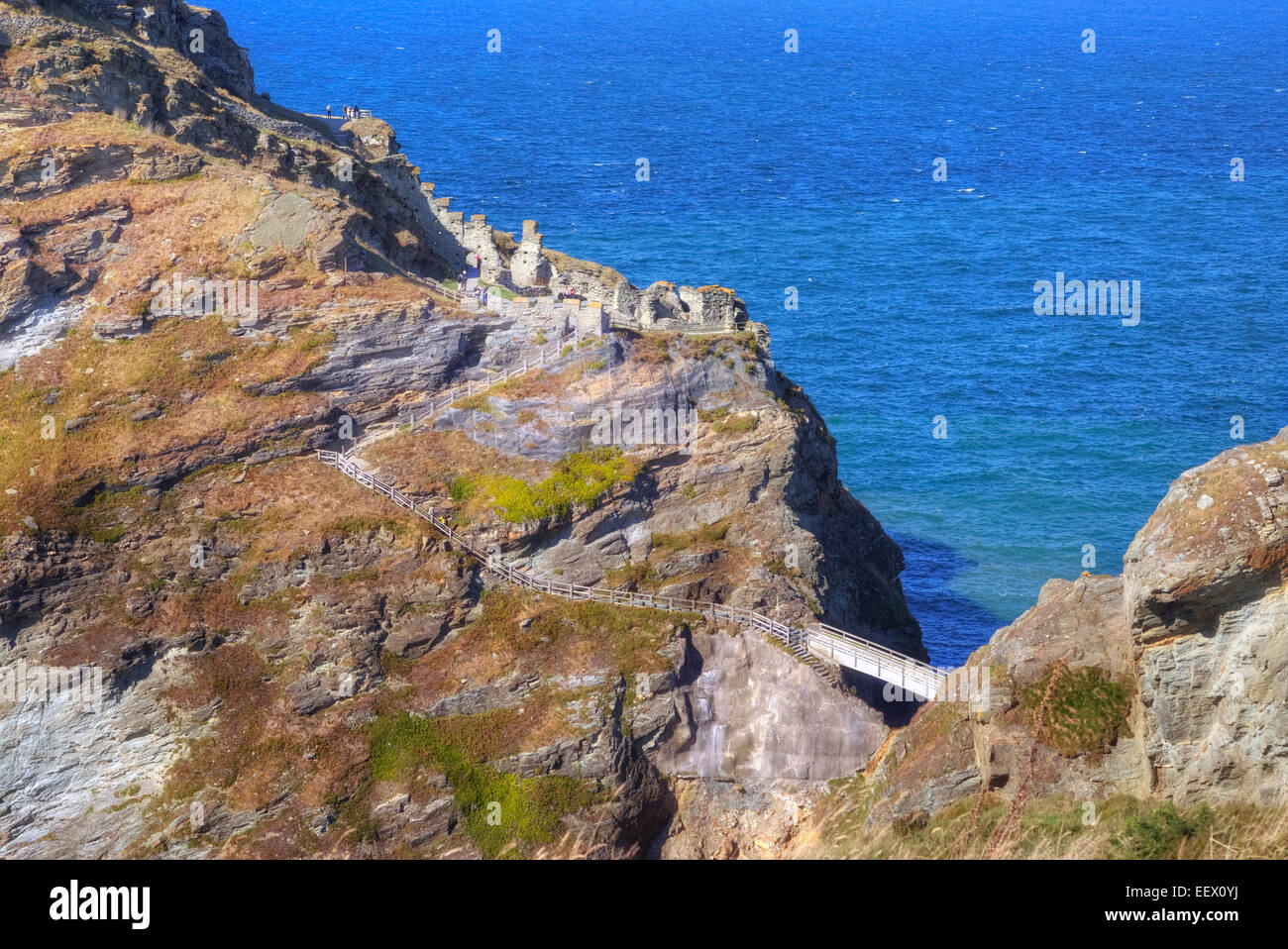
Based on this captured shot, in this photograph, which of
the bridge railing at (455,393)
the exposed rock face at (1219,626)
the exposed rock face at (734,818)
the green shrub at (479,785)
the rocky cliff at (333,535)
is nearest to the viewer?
the exposed rock face at (1219,626)

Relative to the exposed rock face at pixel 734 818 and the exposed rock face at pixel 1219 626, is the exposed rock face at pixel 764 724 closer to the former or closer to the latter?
the exposed rock face at pixel 734 818

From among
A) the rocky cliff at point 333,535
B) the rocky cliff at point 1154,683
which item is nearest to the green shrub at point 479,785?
the rocky cliff at point 333,535

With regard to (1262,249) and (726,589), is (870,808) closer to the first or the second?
(726,589)

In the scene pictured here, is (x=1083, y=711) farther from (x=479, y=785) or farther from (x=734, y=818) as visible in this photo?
(x=479, y=785)

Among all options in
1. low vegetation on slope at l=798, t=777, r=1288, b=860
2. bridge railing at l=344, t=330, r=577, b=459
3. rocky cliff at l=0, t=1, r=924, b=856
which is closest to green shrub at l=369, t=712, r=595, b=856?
rocky cliff at l=0, t=1, r=924, b=856

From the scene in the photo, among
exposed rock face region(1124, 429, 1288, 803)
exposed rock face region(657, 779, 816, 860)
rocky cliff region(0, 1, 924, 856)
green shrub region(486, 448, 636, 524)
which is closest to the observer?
exposed rock face region(1124, 429, 1288, 803)

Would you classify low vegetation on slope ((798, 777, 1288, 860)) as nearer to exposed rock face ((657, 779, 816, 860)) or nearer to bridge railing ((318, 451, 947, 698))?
exposed rock face ((657, 779, 816, 860))

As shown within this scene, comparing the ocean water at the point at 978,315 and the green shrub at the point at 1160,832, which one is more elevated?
the ocean water at the point at 978,315
